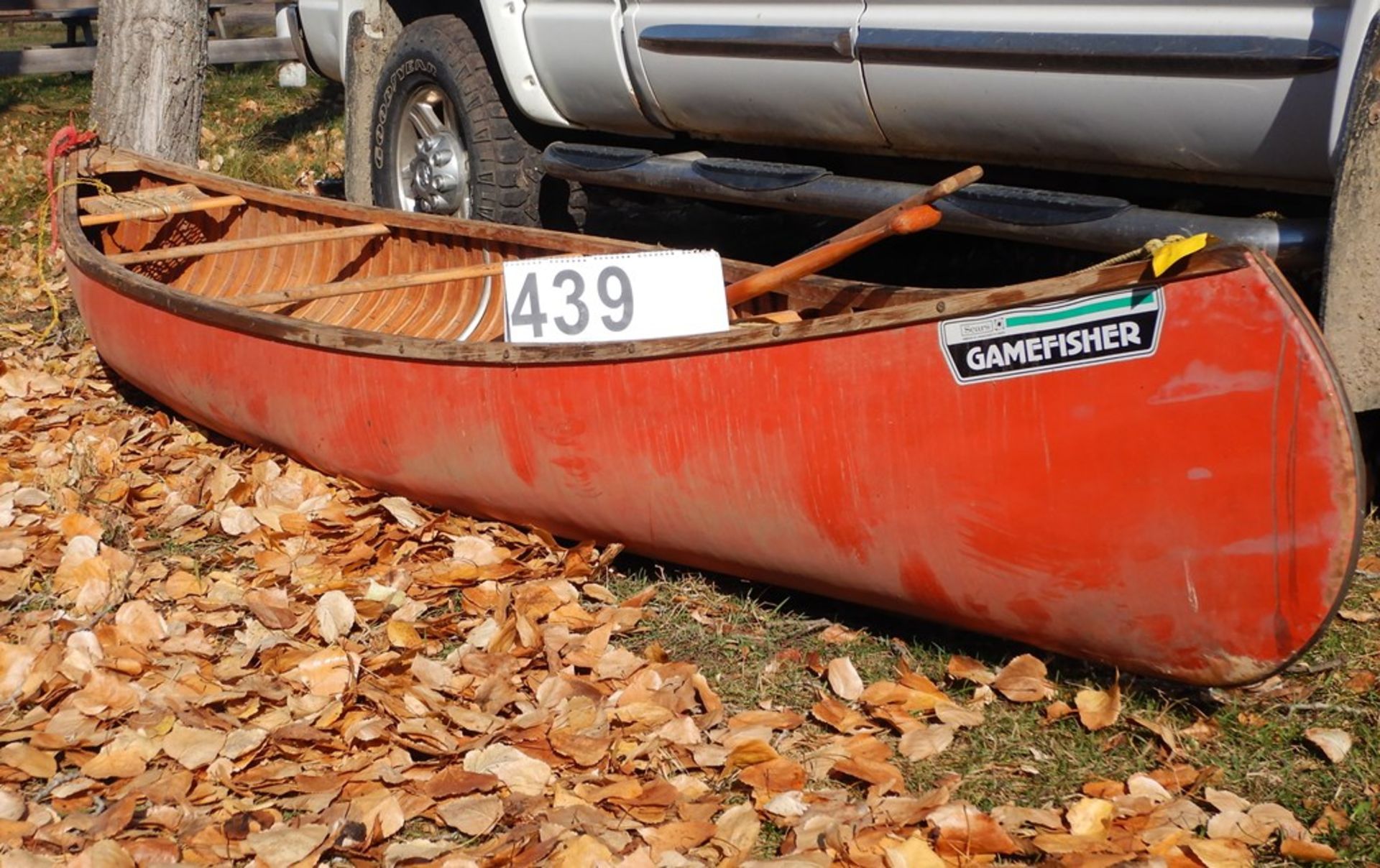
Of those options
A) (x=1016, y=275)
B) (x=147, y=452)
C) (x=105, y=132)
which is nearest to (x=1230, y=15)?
(x=1016, y=275)

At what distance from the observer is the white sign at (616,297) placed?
3684mm

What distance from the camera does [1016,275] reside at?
4.74m

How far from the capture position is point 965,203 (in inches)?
165

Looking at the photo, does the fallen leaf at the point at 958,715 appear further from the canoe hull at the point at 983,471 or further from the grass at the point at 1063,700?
the canoe hull at the point at 983,471

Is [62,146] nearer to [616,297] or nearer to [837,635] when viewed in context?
[616,297]

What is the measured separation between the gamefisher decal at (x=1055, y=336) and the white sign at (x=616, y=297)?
2.60 feet

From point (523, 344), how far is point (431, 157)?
8.78 ft

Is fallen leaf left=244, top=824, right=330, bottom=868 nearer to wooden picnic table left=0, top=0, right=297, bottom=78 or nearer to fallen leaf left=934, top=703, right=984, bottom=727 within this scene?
fallen leaf left=934, top=703, right=984, bottom=727

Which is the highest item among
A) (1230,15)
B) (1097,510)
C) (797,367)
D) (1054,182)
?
(1230,15)

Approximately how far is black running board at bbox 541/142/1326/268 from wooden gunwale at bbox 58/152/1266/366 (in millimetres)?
382

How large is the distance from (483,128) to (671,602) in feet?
9.42

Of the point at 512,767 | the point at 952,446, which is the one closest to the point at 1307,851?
the point at 952,446

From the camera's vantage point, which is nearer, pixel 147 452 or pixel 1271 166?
pixel 1271 166

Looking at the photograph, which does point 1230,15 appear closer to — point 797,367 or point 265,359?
point 797,367
